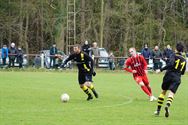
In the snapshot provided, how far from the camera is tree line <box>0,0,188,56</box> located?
60.0 m

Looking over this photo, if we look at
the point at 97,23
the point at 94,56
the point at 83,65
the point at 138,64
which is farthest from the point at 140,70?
the point at 97,23

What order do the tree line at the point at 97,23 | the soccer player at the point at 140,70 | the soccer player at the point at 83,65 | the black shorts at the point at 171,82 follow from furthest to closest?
the tree line at the point at 97,23, the soccer player at the point at 140,70, the soccer player at the point at 83,65, the black shorts at the point at 171,82

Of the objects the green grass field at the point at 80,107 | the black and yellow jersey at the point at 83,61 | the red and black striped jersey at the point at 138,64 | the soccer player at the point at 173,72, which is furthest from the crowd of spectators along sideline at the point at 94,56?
the soccer player at the point at 173,72

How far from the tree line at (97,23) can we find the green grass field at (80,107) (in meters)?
32.9

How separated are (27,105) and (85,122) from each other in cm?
459

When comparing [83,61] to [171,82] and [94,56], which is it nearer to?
[171,82]

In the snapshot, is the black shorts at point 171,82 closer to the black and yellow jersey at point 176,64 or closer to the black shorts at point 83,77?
the black and yellow jersey at point 176,64

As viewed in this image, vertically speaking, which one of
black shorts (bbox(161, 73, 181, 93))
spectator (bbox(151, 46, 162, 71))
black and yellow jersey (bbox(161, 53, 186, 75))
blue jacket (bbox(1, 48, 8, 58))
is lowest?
spectator (bbox(151, 46, 162, 71))

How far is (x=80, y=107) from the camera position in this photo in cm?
1812

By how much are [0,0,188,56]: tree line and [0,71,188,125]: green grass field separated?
32.9 meters

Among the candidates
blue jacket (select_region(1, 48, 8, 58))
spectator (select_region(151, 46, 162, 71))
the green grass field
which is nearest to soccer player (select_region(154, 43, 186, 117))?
the green grass field

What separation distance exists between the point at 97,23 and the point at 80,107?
4368 centimetres

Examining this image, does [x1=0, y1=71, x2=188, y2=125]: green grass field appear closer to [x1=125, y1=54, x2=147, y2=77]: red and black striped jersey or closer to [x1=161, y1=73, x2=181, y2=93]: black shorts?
[x1=161, y1=73, x2=181, y2=93]: black shorts

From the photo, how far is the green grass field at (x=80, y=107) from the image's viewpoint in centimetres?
1465
